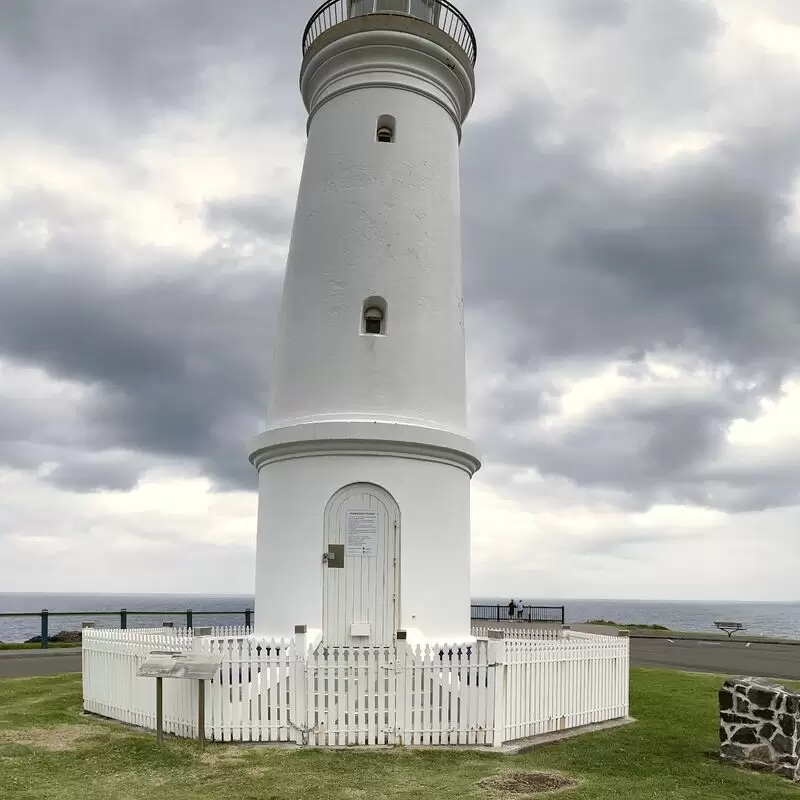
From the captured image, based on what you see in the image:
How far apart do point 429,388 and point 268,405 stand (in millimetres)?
2920

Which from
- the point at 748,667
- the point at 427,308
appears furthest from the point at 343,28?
the point at 748,667

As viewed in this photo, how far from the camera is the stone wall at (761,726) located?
920cm

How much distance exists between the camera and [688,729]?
11945 millimetres

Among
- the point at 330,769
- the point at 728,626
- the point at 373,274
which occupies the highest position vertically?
the point at 373,274

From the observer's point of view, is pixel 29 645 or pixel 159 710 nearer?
pixel 159 710

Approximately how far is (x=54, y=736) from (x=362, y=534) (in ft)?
Result: 16.3

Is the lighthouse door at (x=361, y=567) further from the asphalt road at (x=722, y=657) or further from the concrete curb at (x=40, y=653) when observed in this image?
the concrete curb at (x=40, y=653)

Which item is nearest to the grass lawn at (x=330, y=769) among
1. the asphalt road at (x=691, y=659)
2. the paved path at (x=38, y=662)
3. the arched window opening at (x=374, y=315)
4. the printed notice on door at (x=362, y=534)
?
the printed notice on door at (x=362, y=534)

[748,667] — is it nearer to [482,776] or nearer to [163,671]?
[482,776]

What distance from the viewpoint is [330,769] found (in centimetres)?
913

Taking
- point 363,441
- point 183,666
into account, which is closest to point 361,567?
point 363,441

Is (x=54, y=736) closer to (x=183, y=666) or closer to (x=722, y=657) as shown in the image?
(x=183, y=666)

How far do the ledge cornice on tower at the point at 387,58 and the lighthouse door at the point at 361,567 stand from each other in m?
7.15

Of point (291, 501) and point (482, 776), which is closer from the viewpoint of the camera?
→ point (482, 776)
